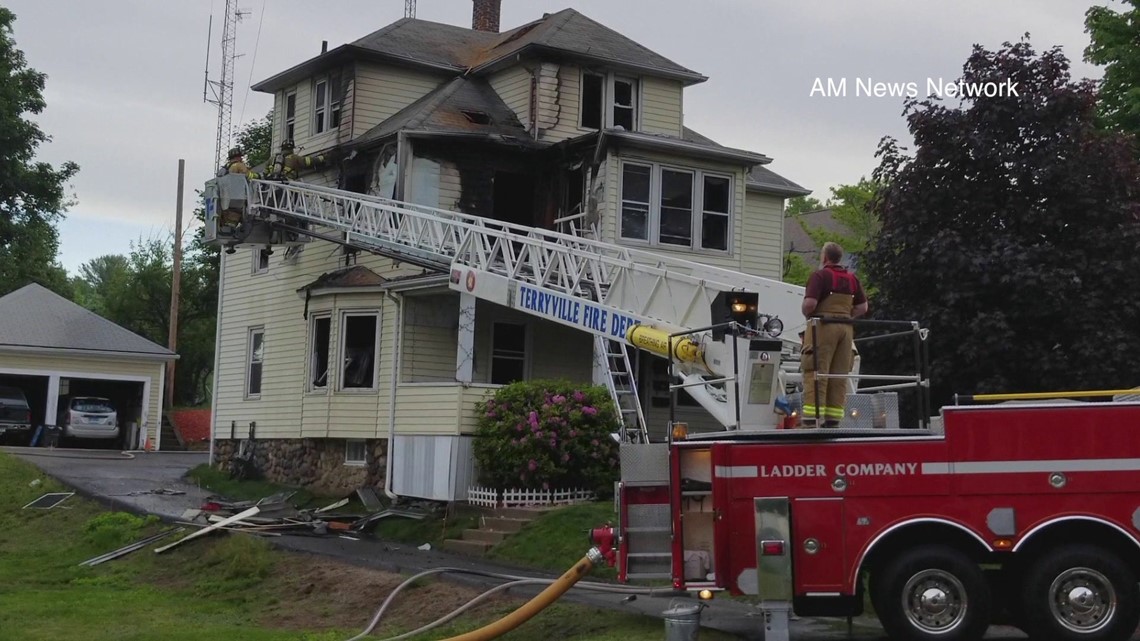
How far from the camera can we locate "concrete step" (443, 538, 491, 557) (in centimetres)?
1905

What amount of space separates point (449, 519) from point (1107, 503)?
11857 millimetres

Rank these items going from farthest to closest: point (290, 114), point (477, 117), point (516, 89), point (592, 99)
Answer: point (290, 114) < point (516, 89) < point (592, 99) < point (477, 117)

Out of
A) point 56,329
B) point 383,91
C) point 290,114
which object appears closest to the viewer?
point 383,91

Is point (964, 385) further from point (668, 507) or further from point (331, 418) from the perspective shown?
point (331, 418)

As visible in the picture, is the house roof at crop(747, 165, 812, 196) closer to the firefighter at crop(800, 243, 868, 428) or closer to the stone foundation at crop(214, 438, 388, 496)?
A: the stone foundation at crop(214, 438, 388, 496)

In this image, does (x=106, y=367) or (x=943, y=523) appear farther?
(x=106, y=367)

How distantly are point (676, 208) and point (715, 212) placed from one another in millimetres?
845

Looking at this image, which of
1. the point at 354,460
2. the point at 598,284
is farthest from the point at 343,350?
the point at 598,284

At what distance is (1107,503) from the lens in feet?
34.7

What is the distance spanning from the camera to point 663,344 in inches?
603

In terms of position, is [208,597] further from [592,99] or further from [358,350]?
[592,99]

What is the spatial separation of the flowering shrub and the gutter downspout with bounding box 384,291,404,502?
8.19ft

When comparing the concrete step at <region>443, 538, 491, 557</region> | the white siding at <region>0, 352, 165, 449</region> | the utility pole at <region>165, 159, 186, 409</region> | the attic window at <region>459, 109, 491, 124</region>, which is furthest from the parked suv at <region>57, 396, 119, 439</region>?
the concrete step at <region>443, 538, 491, 557</region>

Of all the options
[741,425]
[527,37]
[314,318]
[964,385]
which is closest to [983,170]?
[964,385]
